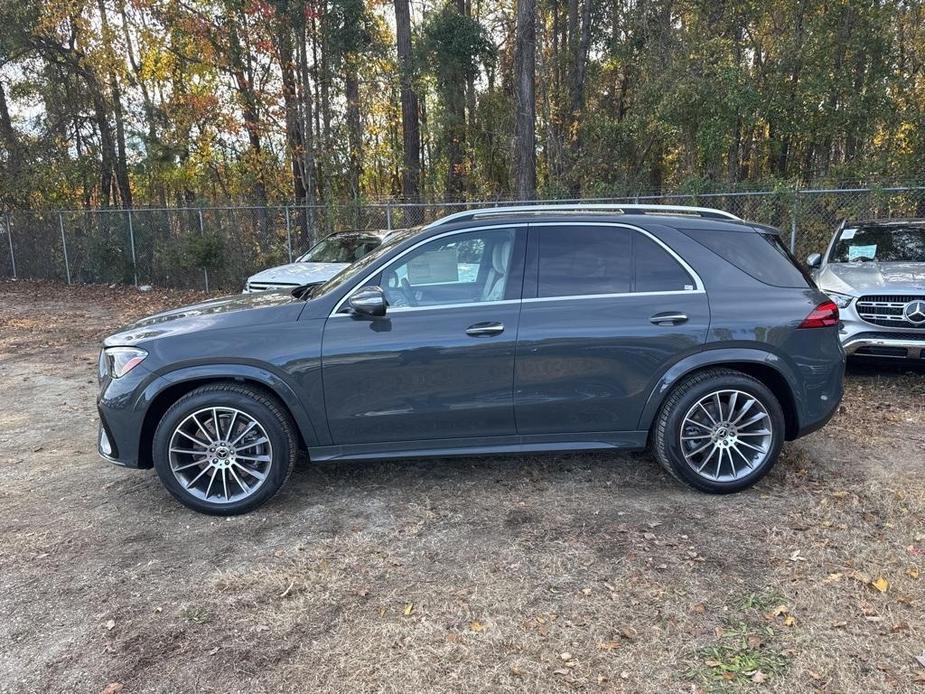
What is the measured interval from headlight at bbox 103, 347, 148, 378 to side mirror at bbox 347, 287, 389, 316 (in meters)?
1.27

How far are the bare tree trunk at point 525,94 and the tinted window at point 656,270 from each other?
1041 cm

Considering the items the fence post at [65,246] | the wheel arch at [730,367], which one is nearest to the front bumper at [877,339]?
the wheel arch at [730,367]

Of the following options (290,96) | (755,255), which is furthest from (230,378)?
(290,96)

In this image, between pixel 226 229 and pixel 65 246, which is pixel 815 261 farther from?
pixel 65 246

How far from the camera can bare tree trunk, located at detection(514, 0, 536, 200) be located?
13703mm

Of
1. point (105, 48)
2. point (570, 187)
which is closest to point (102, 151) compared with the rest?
point (105, 48)

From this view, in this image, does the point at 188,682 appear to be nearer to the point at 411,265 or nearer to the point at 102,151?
the point at 411,265

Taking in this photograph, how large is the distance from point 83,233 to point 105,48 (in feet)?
15.3

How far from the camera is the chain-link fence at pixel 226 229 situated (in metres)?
10.1

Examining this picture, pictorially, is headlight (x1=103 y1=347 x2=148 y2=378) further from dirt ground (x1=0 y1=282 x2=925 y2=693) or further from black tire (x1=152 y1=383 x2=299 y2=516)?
dirt ground (x1=0 y1=282 x2=925 y2=693)

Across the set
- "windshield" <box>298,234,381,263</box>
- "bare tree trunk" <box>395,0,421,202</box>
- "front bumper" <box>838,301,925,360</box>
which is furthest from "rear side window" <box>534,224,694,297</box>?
"bare tree trunk" <box>395,0,421,202</box>

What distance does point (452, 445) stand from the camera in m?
4.07

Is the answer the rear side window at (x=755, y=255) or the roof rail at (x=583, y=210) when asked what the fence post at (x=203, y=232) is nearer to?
the roof rail at (x=583, y=210)

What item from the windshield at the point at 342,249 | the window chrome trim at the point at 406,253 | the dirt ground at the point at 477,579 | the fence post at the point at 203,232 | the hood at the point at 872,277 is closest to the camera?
the dirt ground at the point at 477,579
